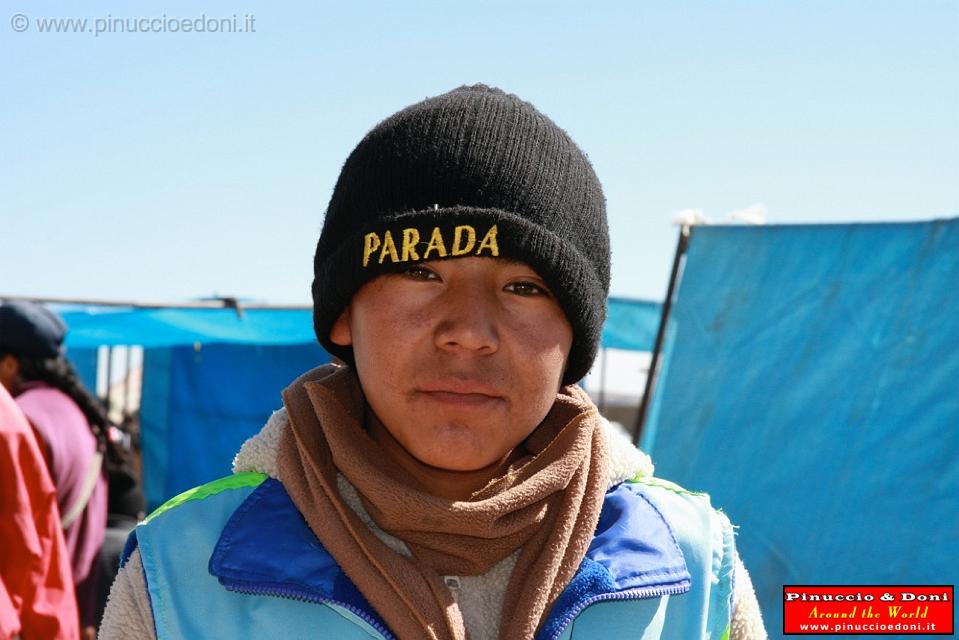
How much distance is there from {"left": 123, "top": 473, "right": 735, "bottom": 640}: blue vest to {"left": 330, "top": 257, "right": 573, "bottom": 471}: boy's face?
0.21 meters

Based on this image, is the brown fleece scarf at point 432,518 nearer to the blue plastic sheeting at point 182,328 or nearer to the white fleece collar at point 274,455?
the white fleece collar at point 274,455

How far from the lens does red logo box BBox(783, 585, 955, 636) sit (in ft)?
10.5

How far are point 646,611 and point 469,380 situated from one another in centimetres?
43

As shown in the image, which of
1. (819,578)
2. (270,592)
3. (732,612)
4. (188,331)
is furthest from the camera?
(188,331)

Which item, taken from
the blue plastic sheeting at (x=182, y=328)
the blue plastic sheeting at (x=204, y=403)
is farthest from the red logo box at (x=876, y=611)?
the blue plastic sheeting at (x=204, y=403)

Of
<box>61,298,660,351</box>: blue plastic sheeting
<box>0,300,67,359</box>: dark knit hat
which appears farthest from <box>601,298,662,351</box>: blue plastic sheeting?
<box>0,300,67,359</box>: dark knit hat

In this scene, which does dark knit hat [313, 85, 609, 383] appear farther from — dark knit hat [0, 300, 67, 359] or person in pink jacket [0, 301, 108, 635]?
dark knit hat [0, 300, 67, 359]

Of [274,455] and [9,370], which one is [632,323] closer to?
[9,370]

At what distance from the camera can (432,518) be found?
1.36 metres

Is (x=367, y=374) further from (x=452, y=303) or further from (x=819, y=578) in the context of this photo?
(x=819, y=578)

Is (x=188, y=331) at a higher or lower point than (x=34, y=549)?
lower

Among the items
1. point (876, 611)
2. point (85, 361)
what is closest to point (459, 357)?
point (876, 611)

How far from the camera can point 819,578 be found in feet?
11.7

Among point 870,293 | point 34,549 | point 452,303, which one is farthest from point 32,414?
point 870,293
